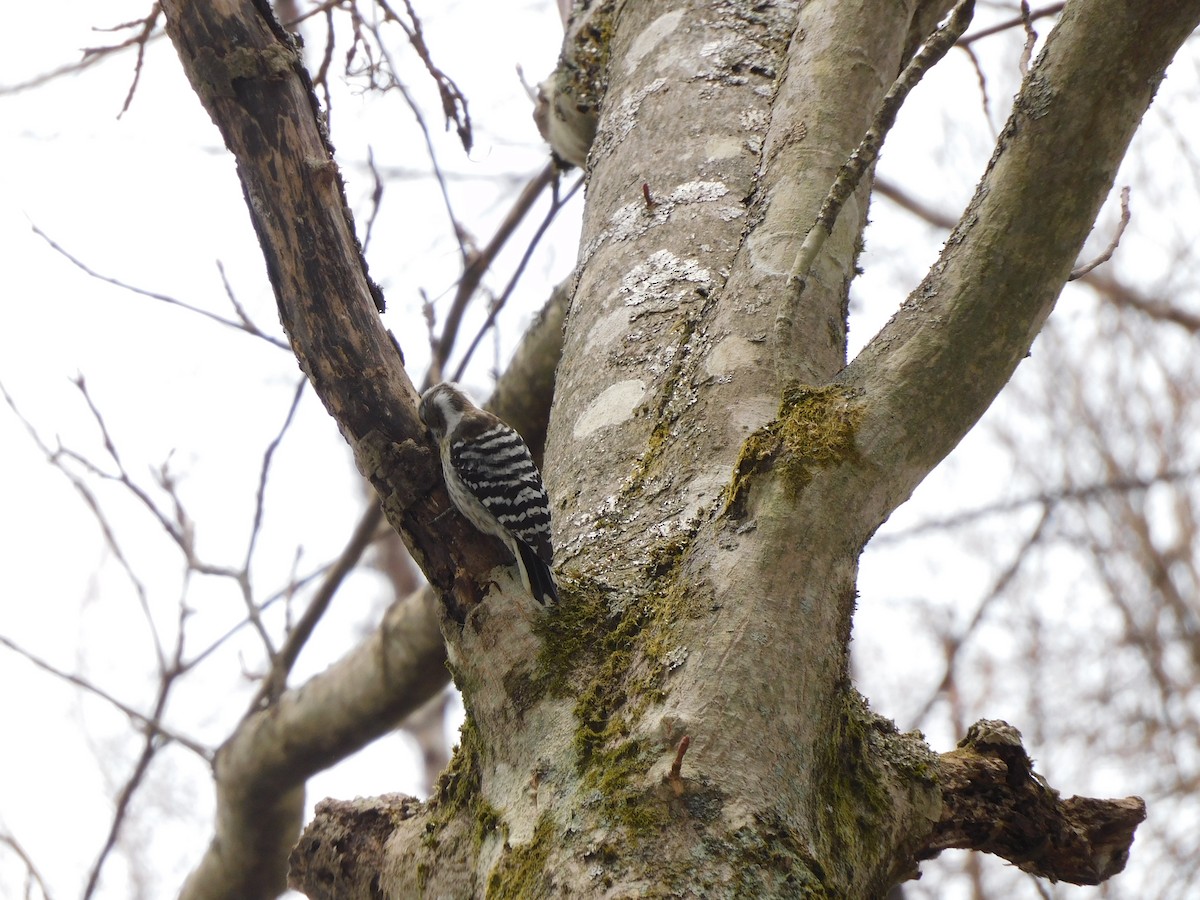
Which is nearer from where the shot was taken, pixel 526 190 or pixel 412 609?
pixel 412 609

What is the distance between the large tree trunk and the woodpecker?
0.05 meters

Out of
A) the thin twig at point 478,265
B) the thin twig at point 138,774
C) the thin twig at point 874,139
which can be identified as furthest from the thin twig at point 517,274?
the thin twig at point 874,139

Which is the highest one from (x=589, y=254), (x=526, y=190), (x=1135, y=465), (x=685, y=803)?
(x=1135, y=465)

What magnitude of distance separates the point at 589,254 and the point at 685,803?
5.46 ft

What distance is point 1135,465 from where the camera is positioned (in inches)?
312

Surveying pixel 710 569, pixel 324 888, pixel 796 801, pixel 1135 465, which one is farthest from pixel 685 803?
pixel 1135 465

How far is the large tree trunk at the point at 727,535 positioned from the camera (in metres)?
1.51

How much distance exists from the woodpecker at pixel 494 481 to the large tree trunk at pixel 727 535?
51mm

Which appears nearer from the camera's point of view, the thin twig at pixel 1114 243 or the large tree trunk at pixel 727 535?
the large tree trunk at pixel 727 535

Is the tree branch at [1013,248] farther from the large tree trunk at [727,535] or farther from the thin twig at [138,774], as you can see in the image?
the thin twig at [138,774]

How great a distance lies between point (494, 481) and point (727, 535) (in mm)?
1222

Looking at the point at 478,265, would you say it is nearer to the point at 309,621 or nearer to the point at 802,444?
the point at 309,621

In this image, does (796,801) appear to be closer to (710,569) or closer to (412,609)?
(710,569)

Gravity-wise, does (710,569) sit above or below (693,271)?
below
